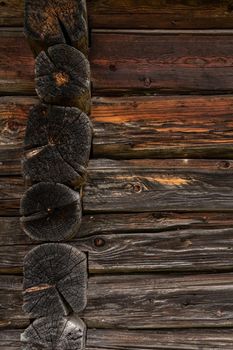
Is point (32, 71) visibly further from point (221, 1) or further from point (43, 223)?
point (221, 1)

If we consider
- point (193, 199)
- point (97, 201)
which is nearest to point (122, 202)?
point (97, 201)

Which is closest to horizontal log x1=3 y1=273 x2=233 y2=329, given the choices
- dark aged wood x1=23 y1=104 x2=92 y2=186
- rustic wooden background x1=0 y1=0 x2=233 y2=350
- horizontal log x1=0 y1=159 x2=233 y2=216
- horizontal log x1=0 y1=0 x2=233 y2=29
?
rustic wooden background x1=0 y1=0 x2=233 y2=350

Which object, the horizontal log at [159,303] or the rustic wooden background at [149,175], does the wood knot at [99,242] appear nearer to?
the rustic wooden background at [149,175]

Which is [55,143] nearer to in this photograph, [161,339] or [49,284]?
[49,284]

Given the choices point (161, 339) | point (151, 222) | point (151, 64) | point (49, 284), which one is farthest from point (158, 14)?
point (161, 339)

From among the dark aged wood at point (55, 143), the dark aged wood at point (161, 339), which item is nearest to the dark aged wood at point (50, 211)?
the dark aged wood at point (55, 143)

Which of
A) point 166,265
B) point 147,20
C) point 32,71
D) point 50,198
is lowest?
point 166,265
